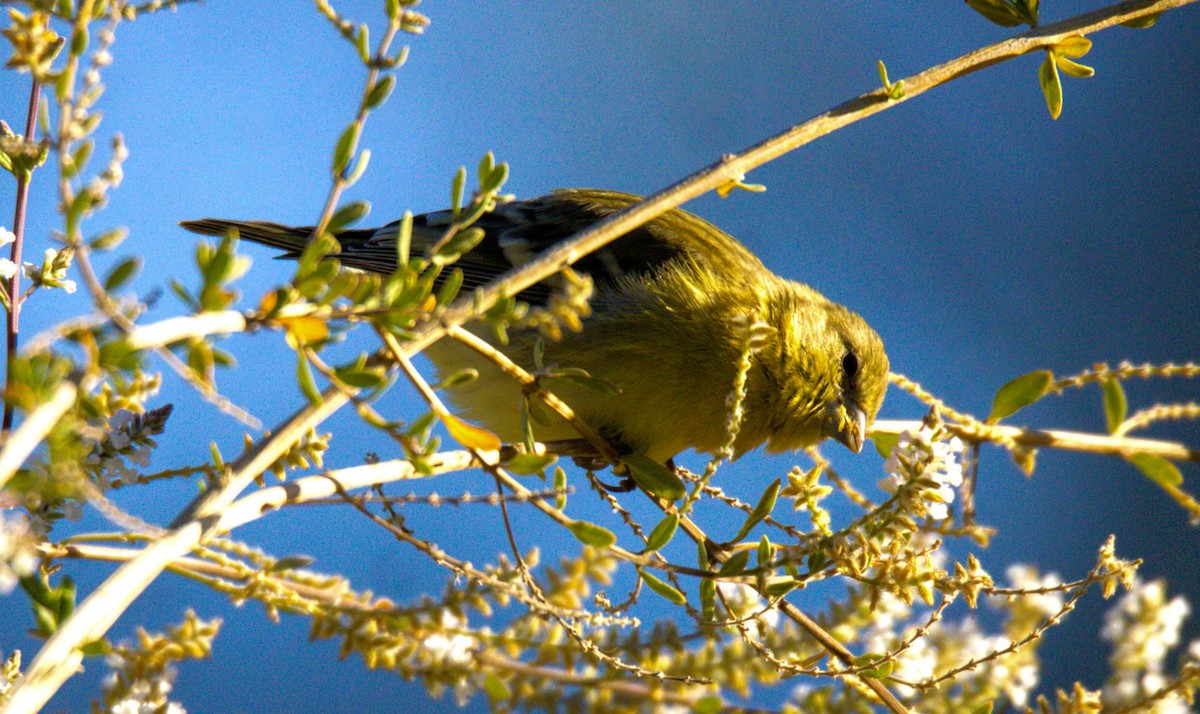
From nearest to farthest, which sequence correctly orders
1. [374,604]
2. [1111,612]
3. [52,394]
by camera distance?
[52,394] < [374,604] < [1111,612]

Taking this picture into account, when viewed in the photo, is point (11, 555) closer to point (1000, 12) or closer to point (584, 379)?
point (584, 379)

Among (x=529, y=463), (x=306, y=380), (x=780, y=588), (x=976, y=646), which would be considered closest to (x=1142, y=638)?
(x=976, y=646)

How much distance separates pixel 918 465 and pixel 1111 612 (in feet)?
2.84

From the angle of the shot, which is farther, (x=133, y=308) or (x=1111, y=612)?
(x=1111, y=612)

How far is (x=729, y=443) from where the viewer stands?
606 millimetres

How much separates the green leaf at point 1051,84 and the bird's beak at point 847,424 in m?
0.50

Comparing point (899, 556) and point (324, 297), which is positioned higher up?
point (899, 556)

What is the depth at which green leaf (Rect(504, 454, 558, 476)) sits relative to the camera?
58 cm

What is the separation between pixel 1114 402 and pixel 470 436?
497 millimetres

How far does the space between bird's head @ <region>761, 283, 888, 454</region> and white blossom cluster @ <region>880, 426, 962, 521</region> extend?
1.76ft

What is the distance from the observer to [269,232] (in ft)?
4.44

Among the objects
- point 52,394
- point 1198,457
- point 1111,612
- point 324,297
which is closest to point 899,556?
point 1198,457

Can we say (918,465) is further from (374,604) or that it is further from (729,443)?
(374,604)

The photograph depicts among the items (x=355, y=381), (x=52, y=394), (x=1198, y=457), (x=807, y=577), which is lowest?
(x=52, y=394)
